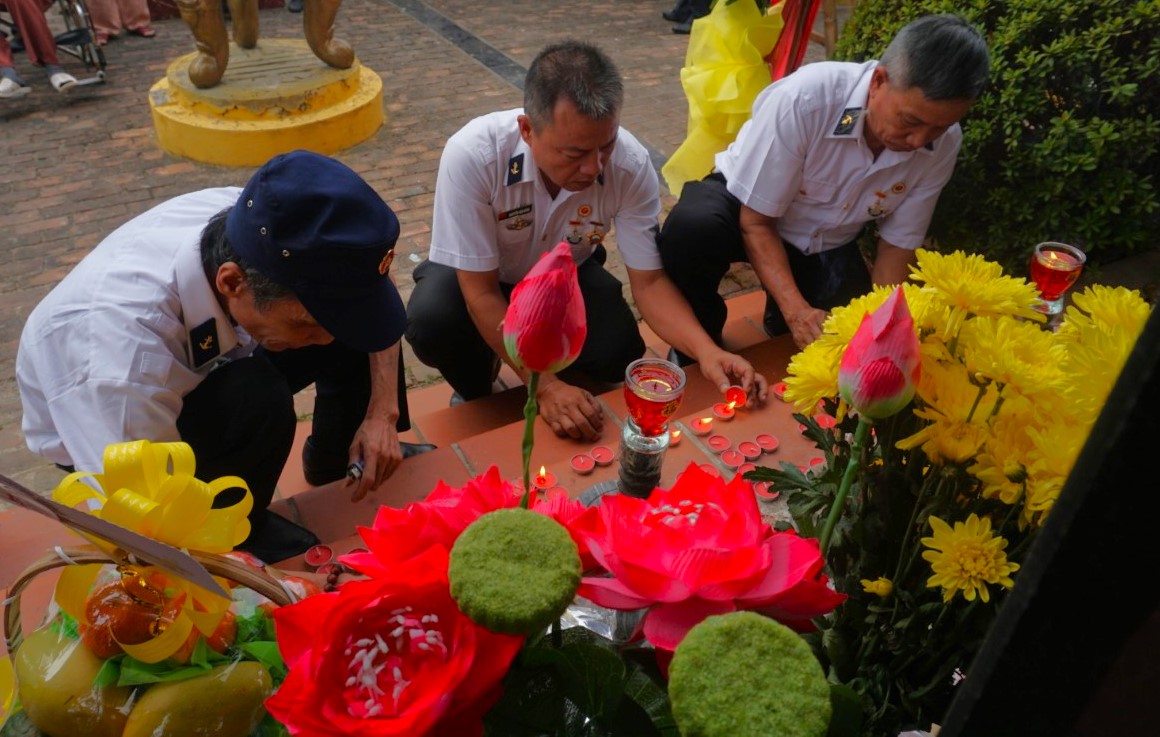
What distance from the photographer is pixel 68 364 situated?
5.50 ft

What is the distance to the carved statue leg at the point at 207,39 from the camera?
4902mm

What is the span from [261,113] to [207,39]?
0.51 m

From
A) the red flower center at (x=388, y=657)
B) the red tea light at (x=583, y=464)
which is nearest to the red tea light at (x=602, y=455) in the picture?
the red tea light at (x=583, y=464)

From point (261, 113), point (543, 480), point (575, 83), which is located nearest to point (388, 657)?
point (543, 480)

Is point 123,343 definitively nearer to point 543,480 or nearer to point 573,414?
point 543,480

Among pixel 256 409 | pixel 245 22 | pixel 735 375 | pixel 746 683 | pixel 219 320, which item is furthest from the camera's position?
pixel 245 22

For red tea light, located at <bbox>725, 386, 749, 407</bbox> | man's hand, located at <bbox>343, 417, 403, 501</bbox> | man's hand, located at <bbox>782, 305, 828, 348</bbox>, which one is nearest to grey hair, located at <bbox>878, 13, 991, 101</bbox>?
man's hand, located at <bbox>782, 305, 828, 348</bbox>

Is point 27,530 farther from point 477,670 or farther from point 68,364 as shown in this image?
point 477,670

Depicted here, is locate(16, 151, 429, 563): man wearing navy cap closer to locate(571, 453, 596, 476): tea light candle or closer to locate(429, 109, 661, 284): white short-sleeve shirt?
locate(571, 453, 596, 476): tea light candle

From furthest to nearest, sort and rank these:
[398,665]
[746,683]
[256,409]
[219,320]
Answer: [256,409] → [219,320] → [398,665] → [746,683]

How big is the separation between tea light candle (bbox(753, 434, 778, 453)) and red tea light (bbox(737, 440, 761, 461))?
0.02 meters

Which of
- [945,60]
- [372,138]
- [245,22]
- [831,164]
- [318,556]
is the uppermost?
[945,60]

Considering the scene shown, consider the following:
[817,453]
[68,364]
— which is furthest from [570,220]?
[68,364]

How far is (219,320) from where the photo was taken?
1843 mm
